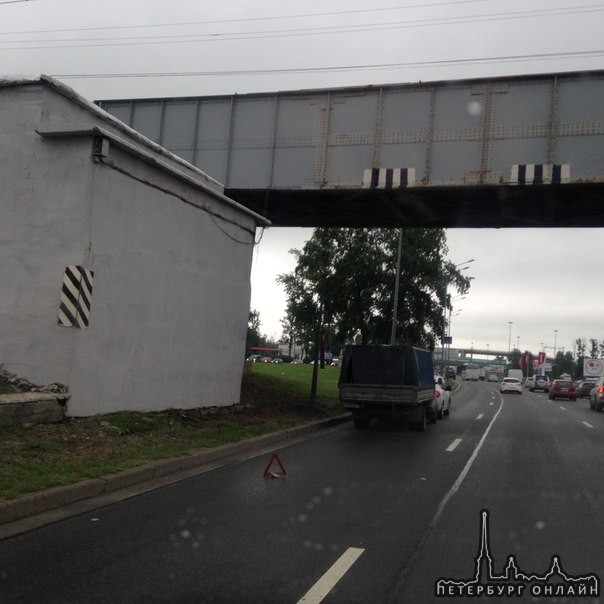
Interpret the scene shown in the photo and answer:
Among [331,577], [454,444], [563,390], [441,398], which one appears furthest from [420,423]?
[563,390]

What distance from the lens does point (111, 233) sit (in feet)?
38.8

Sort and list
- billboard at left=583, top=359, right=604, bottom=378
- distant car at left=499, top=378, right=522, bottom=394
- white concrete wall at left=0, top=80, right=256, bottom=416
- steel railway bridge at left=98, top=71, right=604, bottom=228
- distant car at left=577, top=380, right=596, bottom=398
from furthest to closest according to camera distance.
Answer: billboard at left=583, top=359, right=604, bottom=378, distant car at left=499, top=378, right=522, bottom=394, distant car at left=577, top=380, right=596, bottom=398, steel railway bridge at left=98, top=71, right=604, bottom=228, white concrete wall at left=0, top=80, right=256, bottom=416

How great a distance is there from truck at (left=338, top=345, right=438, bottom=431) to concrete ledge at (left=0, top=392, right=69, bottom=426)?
8249mm

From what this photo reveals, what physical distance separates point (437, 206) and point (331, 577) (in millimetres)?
14661

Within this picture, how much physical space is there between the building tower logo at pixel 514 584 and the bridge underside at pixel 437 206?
11.9 metres

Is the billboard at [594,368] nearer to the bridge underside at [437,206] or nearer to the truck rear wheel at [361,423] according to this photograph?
the bridge underside at [437,206]

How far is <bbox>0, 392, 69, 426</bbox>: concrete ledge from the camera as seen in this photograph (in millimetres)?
9406

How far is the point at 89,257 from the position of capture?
11.2 metres

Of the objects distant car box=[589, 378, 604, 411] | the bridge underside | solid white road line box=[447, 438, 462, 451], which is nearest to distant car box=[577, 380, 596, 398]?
distant car box=[589, 378, 604, 411]

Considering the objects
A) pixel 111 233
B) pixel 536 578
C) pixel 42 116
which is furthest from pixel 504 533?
pixel 42 116

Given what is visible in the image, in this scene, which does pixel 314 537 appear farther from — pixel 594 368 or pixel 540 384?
pixel 540 384

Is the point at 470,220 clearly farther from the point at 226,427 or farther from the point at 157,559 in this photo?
the point at 157,559

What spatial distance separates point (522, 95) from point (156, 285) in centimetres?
1009

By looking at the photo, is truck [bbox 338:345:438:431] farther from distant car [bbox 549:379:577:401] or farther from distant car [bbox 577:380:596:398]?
distant car [bbox 577:380:596:398]
